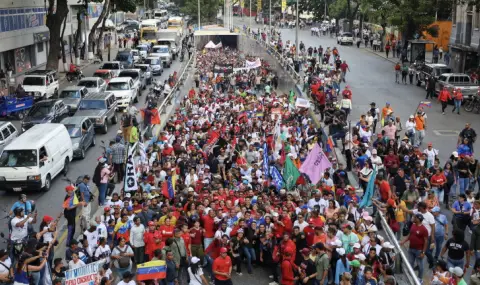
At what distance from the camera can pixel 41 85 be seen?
36.7m

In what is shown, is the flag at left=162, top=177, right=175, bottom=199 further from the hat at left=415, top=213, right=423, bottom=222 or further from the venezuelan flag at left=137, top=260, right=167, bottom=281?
the hat at left=415, top=213, right=423, bottom=222

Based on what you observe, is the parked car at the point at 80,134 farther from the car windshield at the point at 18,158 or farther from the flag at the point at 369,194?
the flag at the point at 369,194

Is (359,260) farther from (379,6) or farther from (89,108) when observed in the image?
(379,6)

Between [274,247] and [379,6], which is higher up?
[379,6]

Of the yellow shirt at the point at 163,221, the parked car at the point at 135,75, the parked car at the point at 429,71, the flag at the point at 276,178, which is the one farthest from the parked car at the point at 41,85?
the yellow shirt at the point at 163,221

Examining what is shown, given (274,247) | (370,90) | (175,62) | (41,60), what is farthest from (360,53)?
(274,247)

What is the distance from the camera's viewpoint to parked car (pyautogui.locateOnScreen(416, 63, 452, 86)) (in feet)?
131

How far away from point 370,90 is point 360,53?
2526 centimetres

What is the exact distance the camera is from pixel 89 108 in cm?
3056

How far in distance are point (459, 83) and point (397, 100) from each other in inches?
132

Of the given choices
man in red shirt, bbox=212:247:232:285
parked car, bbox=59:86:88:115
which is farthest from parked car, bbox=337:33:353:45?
man in red shirt, bbox=212:247:232:285

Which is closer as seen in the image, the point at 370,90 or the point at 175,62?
the point at 370,90

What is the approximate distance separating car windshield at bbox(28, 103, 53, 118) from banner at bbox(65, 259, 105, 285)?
1828cm

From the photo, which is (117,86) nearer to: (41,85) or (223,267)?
(41,85)
